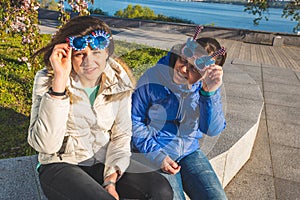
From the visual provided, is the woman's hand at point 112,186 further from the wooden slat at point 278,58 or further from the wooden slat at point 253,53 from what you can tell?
the wooden slat at point 253,53

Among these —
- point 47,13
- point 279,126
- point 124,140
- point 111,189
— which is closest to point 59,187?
point 111,189

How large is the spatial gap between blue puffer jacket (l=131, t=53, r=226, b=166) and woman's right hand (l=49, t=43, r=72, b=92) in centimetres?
60

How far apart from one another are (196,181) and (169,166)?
0.22m

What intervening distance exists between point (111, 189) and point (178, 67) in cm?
A: 93

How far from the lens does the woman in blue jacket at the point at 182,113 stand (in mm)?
2088

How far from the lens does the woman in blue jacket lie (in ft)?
6.85

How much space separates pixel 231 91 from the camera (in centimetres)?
524

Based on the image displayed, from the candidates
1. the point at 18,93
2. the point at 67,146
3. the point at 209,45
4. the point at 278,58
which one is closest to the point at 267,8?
→ the point at 278,58

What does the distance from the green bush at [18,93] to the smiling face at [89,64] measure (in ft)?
1.28

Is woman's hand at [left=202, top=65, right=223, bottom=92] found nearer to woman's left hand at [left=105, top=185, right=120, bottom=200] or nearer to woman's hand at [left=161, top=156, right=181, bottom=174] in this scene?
woman's hand at [left=161, top=156, right=181, bottom=174]

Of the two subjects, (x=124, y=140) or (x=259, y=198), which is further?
(x=259, y=198)

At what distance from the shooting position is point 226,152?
2.87m

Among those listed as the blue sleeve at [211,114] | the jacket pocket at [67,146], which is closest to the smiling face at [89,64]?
the jacket pocket at [67,146]

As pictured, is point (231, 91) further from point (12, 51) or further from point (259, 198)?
point (12, 51)
